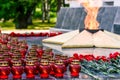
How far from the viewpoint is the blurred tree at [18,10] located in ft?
120

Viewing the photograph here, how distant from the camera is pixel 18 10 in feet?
124

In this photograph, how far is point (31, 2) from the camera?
3697cm

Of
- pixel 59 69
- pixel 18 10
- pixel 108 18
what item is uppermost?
pixel 108 18

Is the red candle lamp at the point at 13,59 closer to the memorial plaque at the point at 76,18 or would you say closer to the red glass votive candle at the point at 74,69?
the red glass votive candle at the point at 74,69

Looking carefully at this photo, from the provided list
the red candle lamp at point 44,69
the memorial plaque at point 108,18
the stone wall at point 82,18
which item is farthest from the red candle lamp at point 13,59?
the memorial plaque at point 108,18

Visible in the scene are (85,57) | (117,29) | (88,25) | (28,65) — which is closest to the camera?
(28,65)

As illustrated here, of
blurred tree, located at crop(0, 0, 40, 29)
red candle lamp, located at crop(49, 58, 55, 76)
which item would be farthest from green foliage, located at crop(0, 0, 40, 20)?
red candle lamp, located at crop(49, 58, 55, 76)

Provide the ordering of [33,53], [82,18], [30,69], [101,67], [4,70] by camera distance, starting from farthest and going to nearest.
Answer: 1. [82,18]
2. [33,53]
3. [101,67]
4. [30,69]
5. [4,70]

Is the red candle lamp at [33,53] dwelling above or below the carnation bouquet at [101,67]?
above

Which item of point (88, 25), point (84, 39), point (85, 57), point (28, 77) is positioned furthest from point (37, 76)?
point (88, 25)

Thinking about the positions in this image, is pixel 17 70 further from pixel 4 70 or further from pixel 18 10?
pixel 18 10

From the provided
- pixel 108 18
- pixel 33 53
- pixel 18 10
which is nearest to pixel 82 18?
pixel 108 18

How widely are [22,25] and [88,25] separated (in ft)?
83.6

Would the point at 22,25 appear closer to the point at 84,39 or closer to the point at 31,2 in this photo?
the point at 31,2
